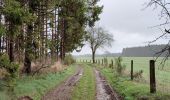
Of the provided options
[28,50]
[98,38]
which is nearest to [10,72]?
[28,50]

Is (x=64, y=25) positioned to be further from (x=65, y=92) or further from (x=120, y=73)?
(x=65, y=92)

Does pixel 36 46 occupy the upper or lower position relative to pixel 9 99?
upper

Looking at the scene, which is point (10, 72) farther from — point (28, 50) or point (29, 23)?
point (28, 50)

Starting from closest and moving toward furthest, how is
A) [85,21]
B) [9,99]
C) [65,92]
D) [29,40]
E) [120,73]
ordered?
[9,99], [65,92], [29,40], [120,73], [85,21]

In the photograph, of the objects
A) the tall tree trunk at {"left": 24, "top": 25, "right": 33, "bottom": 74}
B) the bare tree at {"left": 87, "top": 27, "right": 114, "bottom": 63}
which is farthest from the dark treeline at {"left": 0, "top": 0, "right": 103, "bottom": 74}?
the bare tree at {"left": 87, "top": 27, "right": 114, "bottom": 63}

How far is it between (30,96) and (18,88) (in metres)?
2.03

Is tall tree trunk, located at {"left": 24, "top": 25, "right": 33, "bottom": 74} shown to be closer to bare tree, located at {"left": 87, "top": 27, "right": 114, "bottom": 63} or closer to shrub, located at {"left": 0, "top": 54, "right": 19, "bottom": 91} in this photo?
shrub, located at {"left": 0, "top": 54, "right": 19, "bottom": 91}

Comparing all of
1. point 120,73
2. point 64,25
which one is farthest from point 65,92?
point 64,25

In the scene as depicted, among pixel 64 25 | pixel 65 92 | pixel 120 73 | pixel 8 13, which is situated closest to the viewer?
pixel 8 13

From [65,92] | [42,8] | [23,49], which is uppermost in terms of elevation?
[42,8]

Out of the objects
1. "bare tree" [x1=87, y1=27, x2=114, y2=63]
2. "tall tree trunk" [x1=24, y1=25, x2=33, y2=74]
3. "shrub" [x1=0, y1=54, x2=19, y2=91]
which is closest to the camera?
"shrub" [x1=0, y1=54, x2=19, y2=91]

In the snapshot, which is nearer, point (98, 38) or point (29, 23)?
point (29, 23)

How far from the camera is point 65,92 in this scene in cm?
2209

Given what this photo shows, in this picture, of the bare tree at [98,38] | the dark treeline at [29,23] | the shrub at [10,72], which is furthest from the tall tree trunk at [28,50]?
the bare tree at [98,38]
